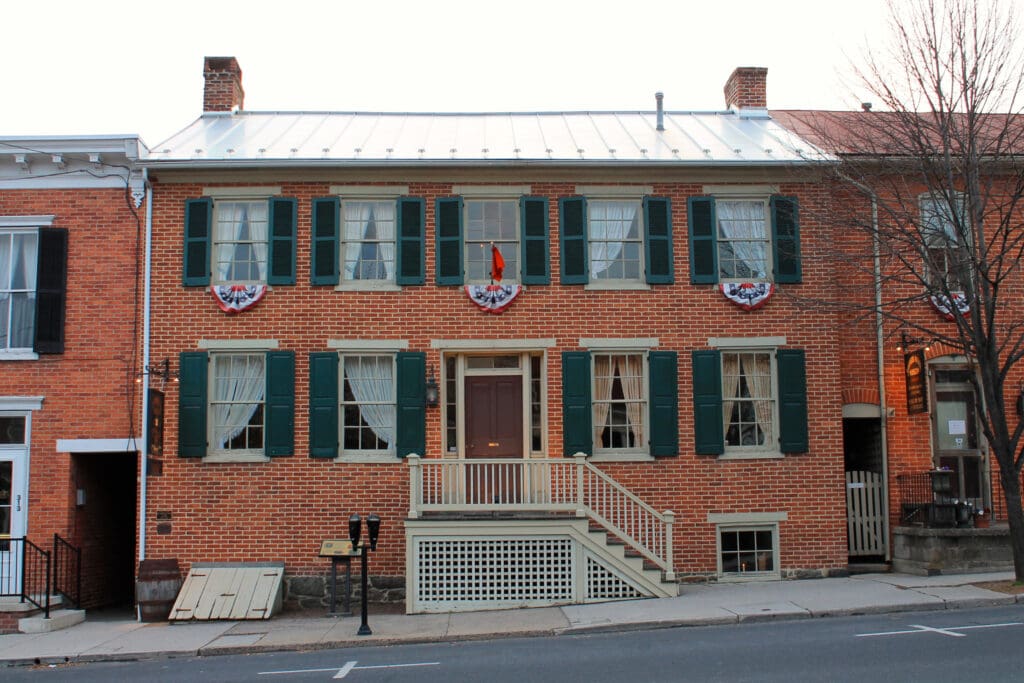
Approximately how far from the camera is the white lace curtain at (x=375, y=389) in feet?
50.6

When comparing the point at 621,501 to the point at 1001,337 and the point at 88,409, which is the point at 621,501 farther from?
the point at 88,409

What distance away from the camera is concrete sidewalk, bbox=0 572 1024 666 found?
11984mm

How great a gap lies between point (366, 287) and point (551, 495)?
14.3 ft

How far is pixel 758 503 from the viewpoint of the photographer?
607 inches

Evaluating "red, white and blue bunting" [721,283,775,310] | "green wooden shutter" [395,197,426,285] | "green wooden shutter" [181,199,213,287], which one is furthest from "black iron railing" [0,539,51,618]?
"red, white and blue bunting" [721,283,775,310]

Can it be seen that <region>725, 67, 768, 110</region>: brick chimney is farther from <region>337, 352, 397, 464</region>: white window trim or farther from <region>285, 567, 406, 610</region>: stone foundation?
<region>285, 567, 406, 610</region>: stone foundation

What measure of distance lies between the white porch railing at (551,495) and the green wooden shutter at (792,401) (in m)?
2.51

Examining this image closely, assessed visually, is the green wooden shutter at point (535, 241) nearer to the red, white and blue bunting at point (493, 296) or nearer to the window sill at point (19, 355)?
the red, white and blue bunting at point (493, 296)

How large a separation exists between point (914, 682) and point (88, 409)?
12214 mm

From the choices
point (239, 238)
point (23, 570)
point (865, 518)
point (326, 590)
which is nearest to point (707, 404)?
point (865, 518)

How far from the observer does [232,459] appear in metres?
15.2

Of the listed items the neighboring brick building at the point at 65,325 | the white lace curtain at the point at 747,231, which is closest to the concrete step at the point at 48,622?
the neighboring brick building at the point at 65,325

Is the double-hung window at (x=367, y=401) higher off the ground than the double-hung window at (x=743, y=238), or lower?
lower

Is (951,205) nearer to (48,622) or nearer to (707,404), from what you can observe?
(707,404)
